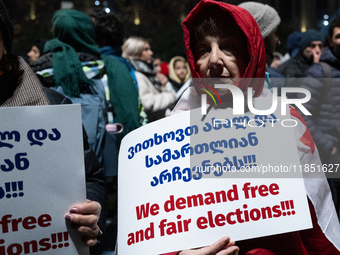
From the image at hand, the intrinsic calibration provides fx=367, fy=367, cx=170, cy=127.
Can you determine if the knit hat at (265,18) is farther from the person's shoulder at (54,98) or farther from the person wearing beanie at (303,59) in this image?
the person's shoulder at (54,98)

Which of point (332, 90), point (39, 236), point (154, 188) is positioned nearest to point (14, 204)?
point (39, 236)

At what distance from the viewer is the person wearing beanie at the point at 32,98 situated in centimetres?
138

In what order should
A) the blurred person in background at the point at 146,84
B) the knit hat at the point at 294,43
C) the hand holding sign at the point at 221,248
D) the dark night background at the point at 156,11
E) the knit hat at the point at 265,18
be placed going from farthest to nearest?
the dark night background at the point at 156,11
the knit hat at the point at 294,43
the blurred person in background at the point at 146,84
the knit hat at the point at 265,18
the hand holding sign at the point at 221,248

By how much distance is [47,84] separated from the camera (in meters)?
2.79

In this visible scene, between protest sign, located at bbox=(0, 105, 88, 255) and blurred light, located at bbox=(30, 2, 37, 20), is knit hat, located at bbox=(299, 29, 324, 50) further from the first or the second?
Answer: blurred light, located at bbox=(30, 2, 37, 20)

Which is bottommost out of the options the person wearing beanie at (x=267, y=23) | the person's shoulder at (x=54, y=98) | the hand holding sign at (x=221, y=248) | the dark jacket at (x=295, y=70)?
the dark jacket at (x=295, y=70)

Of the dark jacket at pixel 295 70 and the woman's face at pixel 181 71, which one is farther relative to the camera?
the woman's face at pixel 181 71

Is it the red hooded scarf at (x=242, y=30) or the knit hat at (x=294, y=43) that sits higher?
the red hooded scarf at (x=242, y=30)

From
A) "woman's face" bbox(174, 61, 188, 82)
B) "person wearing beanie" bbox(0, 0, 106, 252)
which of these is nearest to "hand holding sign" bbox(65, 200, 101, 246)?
"person wearing beanie" bbox(0, 0, 106, 252)

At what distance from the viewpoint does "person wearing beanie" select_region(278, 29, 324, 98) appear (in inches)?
158

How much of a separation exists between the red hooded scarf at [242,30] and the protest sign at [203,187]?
20cm

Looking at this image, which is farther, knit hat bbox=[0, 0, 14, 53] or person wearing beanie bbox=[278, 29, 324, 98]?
person wearing beanie bbox=[278, 29, 324, 98]

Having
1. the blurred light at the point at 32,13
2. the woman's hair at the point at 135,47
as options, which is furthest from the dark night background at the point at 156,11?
the woman's hair at the point at 135,47

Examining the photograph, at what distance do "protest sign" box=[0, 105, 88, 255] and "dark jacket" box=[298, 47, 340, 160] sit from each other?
Answer: 8.61 feet
